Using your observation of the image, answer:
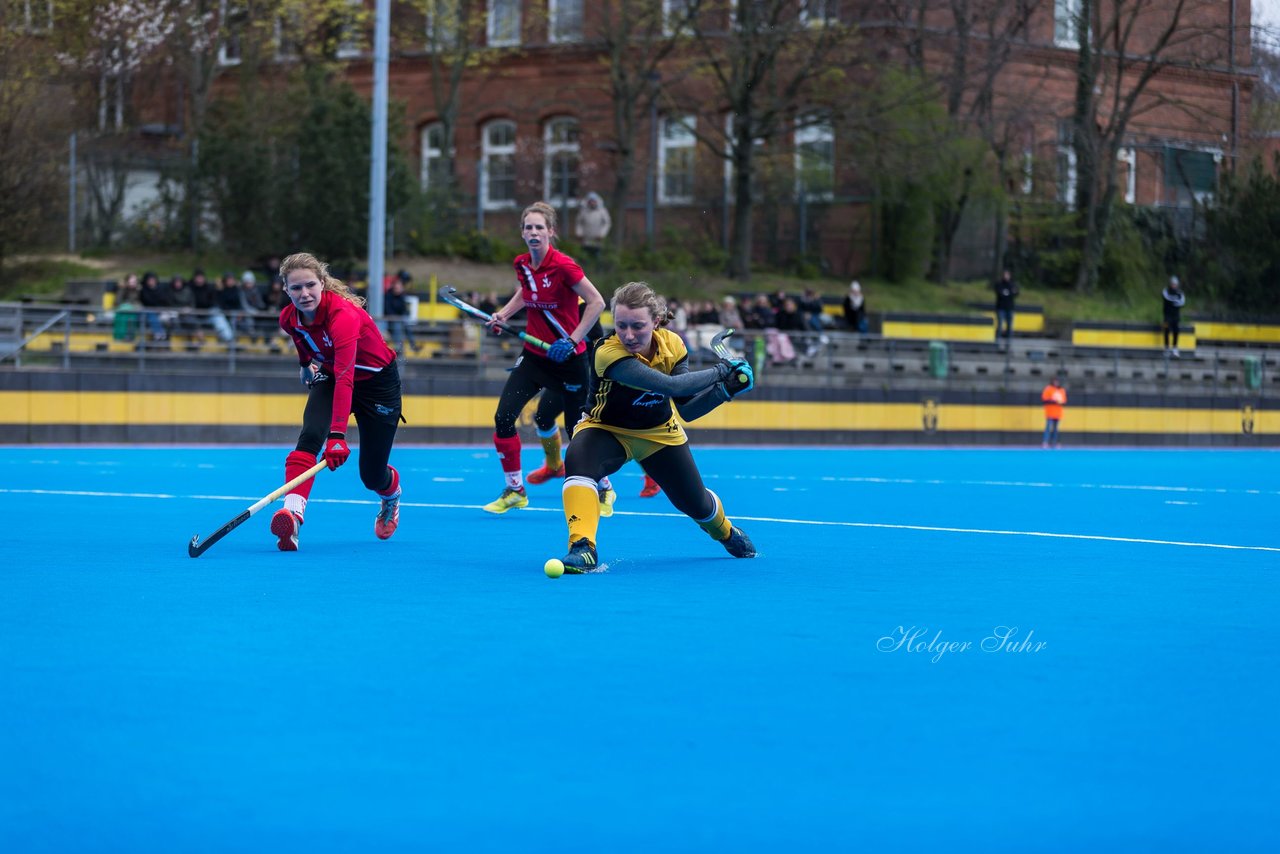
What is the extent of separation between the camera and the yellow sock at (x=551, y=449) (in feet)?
47.0

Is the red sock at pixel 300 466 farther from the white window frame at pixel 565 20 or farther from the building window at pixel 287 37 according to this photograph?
the white window frame at pixel 565 20

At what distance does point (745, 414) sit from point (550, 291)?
18.3 metres

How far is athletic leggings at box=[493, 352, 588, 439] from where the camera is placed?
13.2 meters

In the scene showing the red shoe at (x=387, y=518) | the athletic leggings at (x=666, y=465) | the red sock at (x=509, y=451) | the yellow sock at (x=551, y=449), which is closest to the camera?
the athletic leggings at (x=666, y=465)

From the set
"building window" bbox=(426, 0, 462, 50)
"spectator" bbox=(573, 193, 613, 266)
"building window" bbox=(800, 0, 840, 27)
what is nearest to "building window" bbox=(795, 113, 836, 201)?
"building window" bbox=(800, 0, 840, 27)

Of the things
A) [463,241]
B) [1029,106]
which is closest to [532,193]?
[463,241]

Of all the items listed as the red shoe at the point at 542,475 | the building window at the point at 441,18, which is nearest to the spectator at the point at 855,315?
the building window at the point at 441,18

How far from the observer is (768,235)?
46.2 metres

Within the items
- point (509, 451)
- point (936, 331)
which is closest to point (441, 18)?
point (936, 331)

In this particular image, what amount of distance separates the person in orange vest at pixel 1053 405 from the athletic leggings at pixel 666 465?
23.6 metres

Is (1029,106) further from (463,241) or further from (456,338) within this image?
(456,338)

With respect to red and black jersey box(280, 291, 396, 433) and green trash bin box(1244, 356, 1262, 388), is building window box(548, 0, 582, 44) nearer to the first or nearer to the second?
green trash bin box(1244, 356, 1262, 388)

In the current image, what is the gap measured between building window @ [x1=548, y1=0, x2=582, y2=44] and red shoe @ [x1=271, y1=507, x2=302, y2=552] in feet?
124

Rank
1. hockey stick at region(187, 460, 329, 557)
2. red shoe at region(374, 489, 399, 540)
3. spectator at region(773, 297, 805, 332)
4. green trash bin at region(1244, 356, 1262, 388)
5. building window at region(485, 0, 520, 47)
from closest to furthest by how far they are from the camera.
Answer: hockey stick at region(187, 460, 329, 557)
red shoe at region(374, 489, 399, 540)
spectator at region(773, 297, 805, 332)
green trash bin at region(1244, 356, 1262, 388)
building window at region(485, 0, 520, 47)
